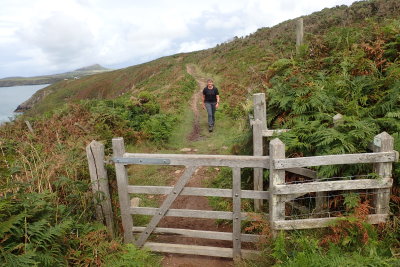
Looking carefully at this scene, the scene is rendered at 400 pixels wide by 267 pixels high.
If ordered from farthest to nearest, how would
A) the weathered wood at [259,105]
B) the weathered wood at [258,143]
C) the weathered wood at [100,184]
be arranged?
1. the weathered wood at [259,105]
2. the weathered wood at [258,143]
3. the weathered wood at [100,184]

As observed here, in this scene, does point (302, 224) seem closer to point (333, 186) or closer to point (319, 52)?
point (333, 186)

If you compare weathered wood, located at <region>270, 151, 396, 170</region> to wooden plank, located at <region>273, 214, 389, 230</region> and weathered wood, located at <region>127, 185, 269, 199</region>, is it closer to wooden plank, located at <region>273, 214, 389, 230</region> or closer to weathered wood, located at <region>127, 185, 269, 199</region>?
weathered wood, located at <region>127, 185, 269, 199</region>

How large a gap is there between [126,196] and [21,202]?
5.00 feet

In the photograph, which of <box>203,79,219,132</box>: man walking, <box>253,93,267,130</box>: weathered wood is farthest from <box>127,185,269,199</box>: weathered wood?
<box>203,79,219,132</box>: man walking

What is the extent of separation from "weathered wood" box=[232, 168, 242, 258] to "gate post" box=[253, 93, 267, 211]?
1075mm

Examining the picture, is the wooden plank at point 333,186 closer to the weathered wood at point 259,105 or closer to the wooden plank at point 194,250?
the wooden plank at point 194,250

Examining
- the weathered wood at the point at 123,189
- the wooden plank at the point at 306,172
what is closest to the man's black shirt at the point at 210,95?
the wooden plank at the point at 306,172

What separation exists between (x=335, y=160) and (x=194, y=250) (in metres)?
2.74

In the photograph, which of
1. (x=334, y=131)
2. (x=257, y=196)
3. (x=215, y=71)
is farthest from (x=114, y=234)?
(x=215, y=71)

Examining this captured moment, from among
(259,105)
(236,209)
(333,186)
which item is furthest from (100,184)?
(333,186)

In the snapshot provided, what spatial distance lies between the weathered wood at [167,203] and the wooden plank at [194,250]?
0.62ft

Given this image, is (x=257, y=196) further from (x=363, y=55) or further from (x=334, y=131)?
(x=363, y=55)

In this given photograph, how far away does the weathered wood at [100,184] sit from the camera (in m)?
4.60

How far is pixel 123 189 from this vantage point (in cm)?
466
